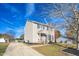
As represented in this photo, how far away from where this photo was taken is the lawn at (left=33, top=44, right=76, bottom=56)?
79.4 inches

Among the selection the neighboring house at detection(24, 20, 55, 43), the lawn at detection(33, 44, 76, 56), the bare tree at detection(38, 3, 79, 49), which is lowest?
the lawn at detection(33, 44, 76, 56)

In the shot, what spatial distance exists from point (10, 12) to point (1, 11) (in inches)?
3.3

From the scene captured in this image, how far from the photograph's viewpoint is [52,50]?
2.03 m

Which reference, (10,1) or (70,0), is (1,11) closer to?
(10,1)

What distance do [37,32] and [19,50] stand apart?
236 millimetres

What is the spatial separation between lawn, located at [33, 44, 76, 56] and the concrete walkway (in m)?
0.05

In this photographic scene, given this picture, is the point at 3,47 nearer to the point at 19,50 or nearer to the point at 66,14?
the point at 19,50

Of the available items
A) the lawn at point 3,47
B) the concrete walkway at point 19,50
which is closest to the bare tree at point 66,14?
the concrete walkway at point 19,50

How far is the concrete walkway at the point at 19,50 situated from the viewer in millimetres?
2021

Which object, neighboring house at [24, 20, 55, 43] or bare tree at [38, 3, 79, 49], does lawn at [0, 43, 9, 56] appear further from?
bare tree at [38, 3, 79, 49]

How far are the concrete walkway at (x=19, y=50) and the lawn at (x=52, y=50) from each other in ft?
0.15

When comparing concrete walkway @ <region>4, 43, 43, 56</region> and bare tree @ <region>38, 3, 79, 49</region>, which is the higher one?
bare tree @ <region>38, 3, 79, 49</region>

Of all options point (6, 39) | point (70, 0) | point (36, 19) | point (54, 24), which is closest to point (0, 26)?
point (6, 39)

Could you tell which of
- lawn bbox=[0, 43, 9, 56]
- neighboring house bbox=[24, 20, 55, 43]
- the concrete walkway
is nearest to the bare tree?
neighboring house bbox=[24, 20, 55, 43]
